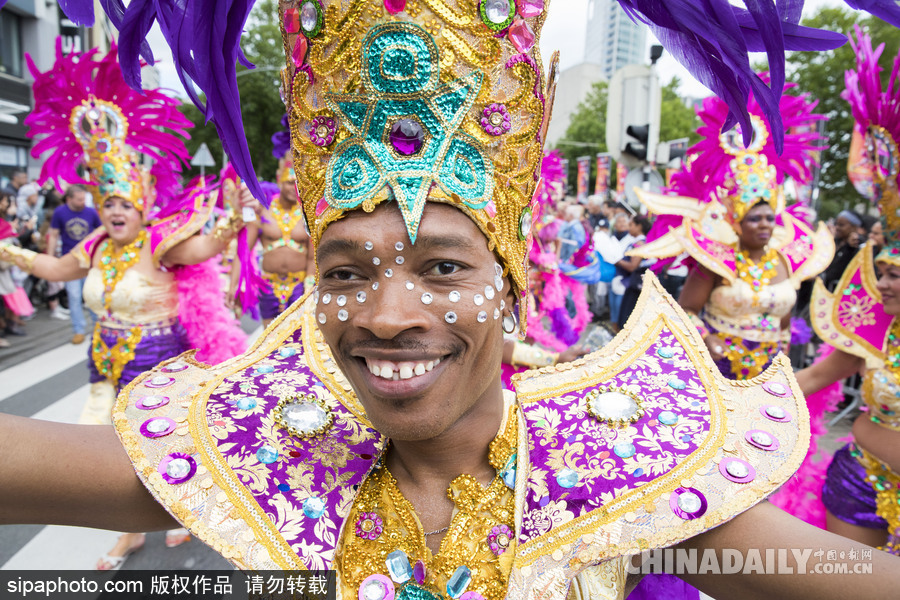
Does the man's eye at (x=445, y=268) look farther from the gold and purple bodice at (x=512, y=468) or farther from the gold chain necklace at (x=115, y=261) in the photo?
the gold chain necklace at (x=115, y=261)

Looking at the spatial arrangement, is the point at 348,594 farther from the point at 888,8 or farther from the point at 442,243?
the point at 888,8

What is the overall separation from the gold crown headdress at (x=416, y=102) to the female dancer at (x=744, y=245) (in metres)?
3.29

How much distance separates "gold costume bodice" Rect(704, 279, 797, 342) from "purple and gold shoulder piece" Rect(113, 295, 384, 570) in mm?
3395

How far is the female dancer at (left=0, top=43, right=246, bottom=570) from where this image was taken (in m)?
3.57

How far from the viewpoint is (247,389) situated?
1587 mm

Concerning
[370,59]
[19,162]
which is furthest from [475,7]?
[19,162]

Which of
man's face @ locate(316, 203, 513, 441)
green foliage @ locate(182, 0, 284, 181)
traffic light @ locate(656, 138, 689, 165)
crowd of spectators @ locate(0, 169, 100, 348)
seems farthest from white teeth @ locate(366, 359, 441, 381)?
green foliage @ locate(182, 0, 284, 181)

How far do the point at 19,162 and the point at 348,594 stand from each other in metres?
19.1

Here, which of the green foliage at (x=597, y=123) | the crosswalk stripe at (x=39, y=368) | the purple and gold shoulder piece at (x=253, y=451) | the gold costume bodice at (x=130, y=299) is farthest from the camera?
the green foliage at (x=597, y=123)

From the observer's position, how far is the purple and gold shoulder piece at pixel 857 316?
286 centimetres

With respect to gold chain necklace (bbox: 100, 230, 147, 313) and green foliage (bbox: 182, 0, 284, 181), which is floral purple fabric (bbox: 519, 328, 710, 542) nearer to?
gold chain necklace (bbox: 100, 230, 147, 313)

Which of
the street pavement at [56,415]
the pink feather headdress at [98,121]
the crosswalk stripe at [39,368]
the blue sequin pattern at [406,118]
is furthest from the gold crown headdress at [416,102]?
the crosswalk stripe at [39,368]

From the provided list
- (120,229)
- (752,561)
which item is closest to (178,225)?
(120,229)

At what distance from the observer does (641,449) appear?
1371 millimetres
